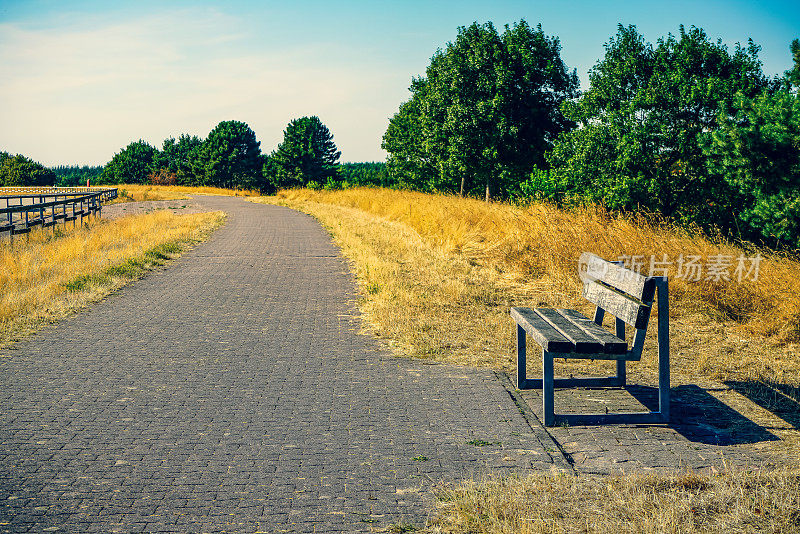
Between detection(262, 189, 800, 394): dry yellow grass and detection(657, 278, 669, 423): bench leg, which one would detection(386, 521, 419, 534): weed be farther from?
detection(262, 189, 800, 394): dry yellow grass

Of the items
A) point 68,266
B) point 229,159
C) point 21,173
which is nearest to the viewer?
point 68,266

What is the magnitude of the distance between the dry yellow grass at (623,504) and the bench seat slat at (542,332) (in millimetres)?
1080

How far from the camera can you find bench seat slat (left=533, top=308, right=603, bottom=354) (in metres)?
4.38

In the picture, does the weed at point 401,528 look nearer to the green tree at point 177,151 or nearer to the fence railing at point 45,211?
the fence railing at point 45,211

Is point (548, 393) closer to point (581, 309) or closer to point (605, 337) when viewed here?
point (605, 337)

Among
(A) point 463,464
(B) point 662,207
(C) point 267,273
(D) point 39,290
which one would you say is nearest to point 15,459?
(A) point 463,464

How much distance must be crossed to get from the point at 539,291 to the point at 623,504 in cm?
662

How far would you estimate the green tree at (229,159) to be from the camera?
8944cm

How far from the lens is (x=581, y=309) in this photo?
27.1ft

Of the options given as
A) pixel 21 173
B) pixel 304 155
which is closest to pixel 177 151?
pixel 21 173

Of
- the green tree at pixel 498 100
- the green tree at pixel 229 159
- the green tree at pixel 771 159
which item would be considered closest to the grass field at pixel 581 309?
the green tree at pixel 771 159

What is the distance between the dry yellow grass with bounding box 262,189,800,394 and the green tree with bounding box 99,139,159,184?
115660mm

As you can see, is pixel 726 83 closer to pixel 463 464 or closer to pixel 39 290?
pixel 463 464

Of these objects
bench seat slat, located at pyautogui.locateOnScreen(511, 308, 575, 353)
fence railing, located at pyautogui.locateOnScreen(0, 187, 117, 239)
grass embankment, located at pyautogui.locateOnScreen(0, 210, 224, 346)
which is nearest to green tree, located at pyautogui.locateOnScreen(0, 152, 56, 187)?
fence railing, located at pyautogui.locateOnScreen(0, 187, 117, 239)
